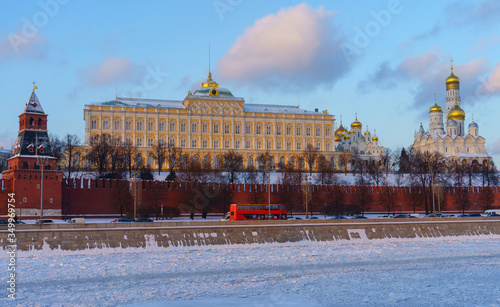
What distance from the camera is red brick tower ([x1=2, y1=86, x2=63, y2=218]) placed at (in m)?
39.8

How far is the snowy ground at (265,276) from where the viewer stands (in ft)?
57.6

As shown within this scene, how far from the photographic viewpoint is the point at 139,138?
8369cm

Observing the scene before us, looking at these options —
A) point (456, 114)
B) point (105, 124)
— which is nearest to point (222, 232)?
point (105, 124)

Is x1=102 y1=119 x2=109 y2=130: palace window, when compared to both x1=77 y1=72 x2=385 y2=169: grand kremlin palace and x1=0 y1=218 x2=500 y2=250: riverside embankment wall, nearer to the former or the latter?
x1=77 y1=72 x2=385 y2=169: grand kremlin palace

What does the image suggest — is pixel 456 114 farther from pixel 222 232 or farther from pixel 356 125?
pixel 222 232

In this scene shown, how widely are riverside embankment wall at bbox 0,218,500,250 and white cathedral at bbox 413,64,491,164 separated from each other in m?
56.3

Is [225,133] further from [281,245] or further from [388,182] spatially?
[281,245]

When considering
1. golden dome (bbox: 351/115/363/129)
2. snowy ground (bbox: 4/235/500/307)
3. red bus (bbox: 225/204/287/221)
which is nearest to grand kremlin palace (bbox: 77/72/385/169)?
golden dome (bbox: 351/115/363/129)

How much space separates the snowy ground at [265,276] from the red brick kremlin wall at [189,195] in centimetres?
1703

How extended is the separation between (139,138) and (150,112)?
4169mm

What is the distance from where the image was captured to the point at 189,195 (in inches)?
1927

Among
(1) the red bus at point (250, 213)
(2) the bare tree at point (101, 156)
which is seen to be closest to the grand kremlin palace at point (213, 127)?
(2) the bare tree at point (101, 156)

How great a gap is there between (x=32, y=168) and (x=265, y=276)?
24.7 m

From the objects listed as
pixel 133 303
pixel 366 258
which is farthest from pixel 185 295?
pixel 366 258
